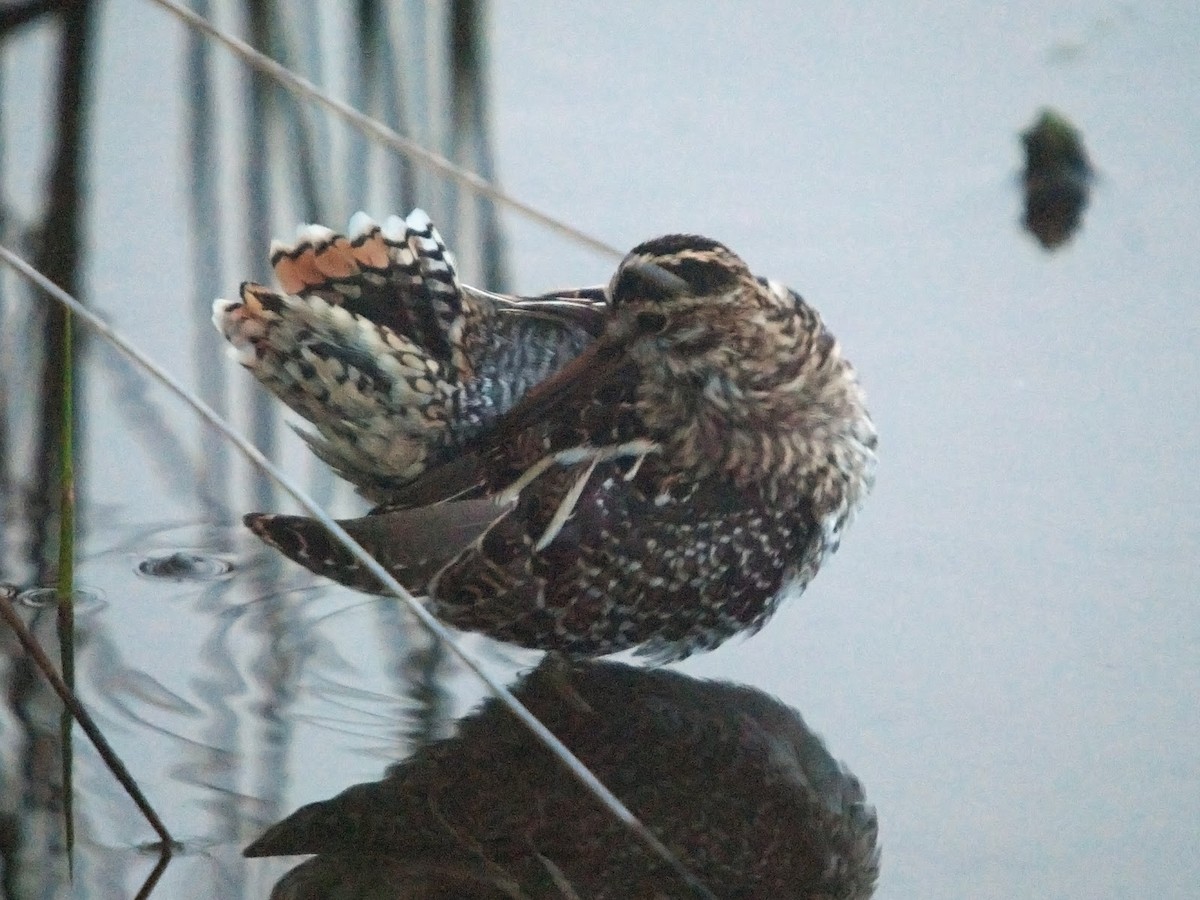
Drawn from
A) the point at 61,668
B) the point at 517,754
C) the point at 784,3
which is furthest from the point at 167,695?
the point at 784,3

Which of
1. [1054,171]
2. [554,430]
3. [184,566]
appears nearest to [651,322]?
[554,430]

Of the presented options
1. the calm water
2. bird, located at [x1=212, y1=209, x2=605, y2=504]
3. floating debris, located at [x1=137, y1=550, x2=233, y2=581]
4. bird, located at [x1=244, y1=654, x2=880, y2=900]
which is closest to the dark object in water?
the calm water

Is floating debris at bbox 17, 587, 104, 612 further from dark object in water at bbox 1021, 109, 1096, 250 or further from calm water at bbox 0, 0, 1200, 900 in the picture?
dark object in water at bbox 1021, 109, 1096, 250

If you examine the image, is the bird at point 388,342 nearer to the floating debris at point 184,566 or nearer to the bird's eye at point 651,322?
the bird's eye at point 651,322

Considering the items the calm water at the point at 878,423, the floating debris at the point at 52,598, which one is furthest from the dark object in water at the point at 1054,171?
the floating debris at the point at 52,598

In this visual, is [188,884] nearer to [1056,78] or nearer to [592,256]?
[592,256]

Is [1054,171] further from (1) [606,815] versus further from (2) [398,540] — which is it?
(1) [606,815]
